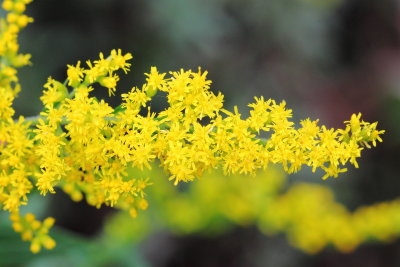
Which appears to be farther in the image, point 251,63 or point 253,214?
point 251,63

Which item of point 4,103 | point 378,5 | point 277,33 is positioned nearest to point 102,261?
point 4,103

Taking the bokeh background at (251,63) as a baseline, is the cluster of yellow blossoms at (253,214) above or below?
below

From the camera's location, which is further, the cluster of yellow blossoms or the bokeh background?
the bokeh background

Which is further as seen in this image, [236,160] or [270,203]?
[270,203]

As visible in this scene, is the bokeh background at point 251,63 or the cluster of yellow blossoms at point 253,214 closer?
the cluster of yellow blossoms at point 253,214

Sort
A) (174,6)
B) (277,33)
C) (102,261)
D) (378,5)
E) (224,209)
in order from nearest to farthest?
(102,261)
(224,209)
(174,6)
(277,33)
(378,5)

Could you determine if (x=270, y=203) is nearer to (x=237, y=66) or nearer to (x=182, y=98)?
(x=237, y=66)

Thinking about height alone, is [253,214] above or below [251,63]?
below

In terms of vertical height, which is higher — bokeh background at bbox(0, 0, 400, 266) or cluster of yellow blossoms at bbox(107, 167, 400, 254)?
bokeh background at bbox(0, 0, 400, 266)
